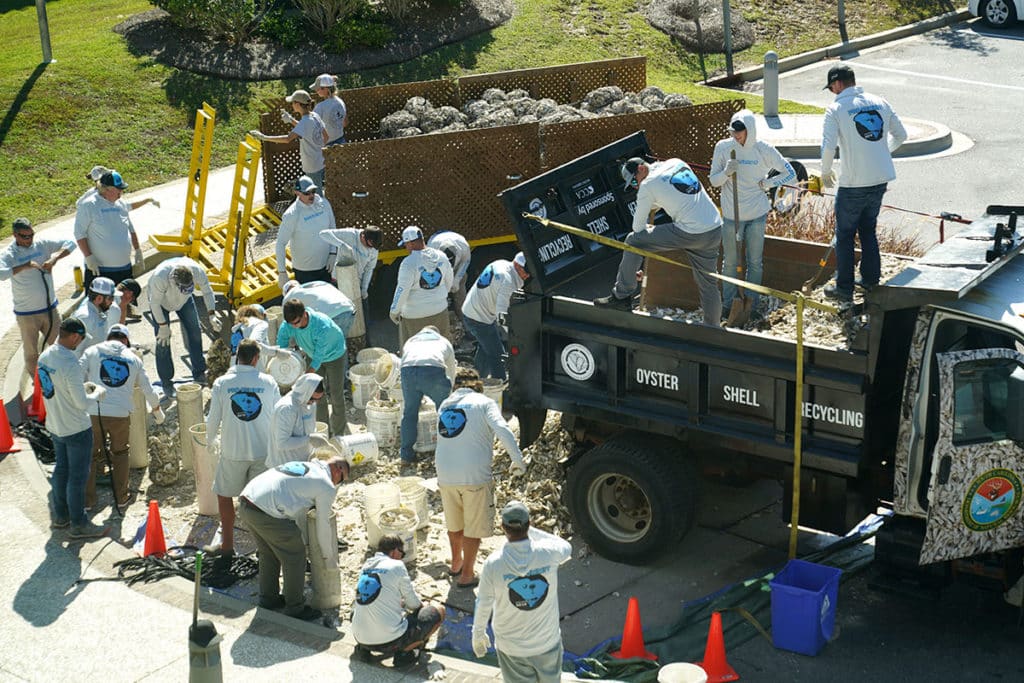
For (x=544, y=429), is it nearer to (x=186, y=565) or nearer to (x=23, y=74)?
(x=186, y=565)

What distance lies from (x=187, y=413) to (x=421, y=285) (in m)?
2.47

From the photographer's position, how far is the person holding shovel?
33.6 feet

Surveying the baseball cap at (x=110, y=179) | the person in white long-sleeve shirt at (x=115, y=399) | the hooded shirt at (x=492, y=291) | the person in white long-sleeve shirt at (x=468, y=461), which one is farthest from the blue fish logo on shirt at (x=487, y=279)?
the baseball cap at (x=110, y=179)

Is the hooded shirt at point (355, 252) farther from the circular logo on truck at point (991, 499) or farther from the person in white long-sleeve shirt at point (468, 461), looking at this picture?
the circular logo on truck at point (991, 499)

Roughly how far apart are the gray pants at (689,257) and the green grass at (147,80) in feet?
37.6

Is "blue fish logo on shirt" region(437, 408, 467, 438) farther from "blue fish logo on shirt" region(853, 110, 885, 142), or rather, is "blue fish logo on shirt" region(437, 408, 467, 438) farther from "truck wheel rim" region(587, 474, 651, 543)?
"blue fish logo on shirt" region(853, 110, 885, 142)

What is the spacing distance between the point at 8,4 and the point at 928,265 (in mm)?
22763

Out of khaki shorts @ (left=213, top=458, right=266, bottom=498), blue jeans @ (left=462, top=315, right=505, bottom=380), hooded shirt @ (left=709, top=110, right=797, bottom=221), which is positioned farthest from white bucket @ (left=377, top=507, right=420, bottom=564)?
hooded shirt @ (left=709, top=110, right=797, bottom=221)

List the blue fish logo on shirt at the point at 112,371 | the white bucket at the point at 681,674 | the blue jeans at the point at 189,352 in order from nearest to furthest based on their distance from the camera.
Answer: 1. the white bucket at the point at 681,674
2. the blue fish logo on shirt at the point at 112,371
3. the blue jeans at the point at 189,352

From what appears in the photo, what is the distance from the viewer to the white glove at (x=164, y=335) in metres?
13.2

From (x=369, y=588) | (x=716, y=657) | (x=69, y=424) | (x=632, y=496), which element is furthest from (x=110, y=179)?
(x=716, y=657)

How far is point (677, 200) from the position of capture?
9594 millimetres

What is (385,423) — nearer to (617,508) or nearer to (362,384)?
(362,384)

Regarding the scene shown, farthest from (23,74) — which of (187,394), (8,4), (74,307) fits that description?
(187,394)
